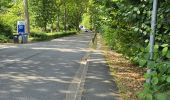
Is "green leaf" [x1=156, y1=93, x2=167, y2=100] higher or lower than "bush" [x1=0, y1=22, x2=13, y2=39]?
higher

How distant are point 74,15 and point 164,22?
92248 millimetres

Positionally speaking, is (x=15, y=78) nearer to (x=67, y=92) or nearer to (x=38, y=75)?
(x=38, y=75)

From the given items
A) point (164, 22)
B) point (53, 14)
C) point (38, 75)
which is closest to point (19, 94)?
point (38, 75)

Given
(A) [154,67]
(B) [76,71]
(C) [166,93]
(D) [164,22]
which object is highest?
(D) [164,22]

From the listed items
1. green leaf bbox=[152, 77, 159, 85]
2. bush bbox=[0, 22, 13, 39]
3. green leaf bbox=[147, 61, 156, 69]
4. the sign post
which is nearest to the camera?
green leaf bbox=[152, 77, 159, 85]

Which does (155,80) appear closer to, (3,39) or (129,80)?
(129,80)

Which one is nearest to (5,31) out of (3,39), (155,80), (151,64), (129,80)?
(3,39)

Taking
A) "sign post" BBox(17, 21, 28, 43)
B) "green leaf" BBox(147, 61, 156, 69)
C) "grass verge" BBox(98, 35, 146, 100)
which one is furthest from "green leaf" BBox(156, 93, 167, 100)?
"sign post" BBox(17, 21, 28, 43)

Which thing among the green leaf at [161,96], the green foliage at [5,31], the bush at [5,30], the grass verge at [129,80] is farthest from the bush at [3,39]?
the green leaf at [161,96]

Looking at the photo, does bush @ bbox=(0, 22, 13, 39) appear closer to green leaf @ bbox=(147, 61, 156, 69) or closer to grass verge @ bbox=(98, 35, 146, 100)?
grass verge @ bbox=(98, 35, 146, 100)

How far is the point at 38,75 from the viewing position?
11359mm

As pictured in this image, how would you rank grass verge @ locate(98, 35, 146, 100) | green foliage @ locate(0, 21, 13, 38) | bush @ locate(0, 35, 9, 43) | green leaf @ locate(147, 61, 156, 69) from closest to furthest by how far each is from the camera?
green leaf @ locate(147, 61, 156, 69)
grass verge @ locate(98, 35, 146, 100)
bush @ locate(0, 35, 9, 43)
green foliage @ locate(0, 21, 13, 38)

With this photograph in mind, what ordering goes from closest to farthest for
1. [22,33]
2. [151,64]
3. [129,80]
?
[151,64]
[129,80]
[22,33]

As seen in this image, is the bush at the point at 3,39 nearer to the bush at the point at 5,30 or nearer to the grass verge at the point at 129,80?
the bush at the point at 5,30
